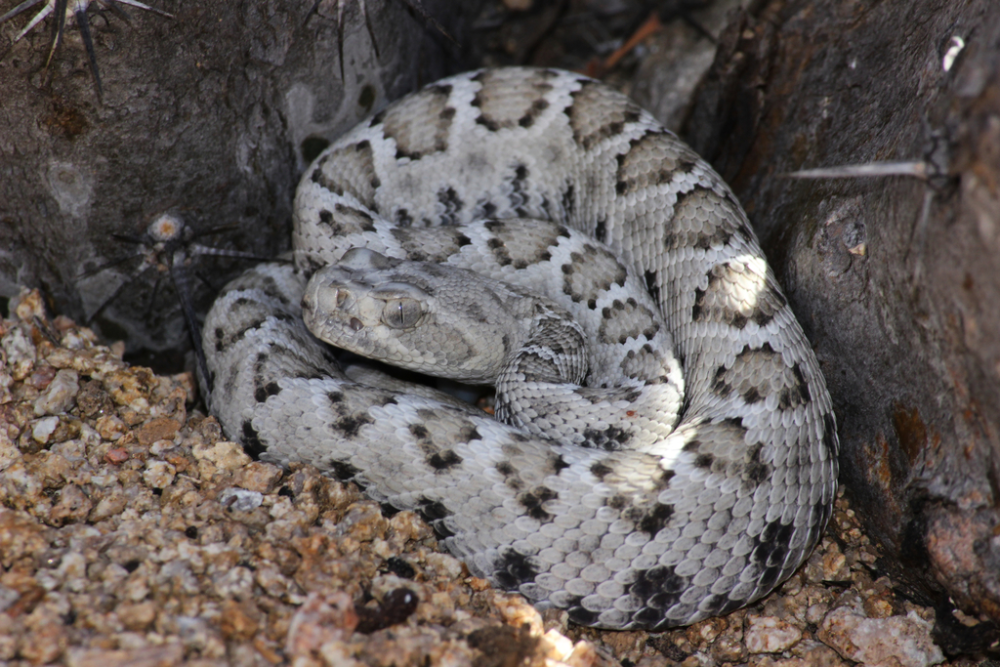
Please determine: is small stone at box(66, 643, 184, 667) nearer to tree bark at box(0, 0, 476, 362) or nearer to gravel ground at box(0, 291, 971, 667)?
gravel ground at box(0, 291, 971, 667)

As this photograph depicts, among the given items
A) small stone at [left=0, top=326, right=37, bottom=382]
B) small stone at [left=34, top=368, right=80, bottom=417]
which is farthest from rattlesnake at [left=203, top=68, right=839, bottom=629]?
small stone at [left=0, top=326, right=37, bottom=382]

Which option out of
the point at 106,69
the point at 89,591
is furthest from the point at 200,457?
the point at 106,69

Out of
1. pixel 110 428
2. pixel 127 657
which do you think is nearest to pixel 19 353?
pixel 110 428

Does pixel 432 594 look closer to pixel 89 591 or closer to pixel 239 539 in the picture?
pixel 239 539

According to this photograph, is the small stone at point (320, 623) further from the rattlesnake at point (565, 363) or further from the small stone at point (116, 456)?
the small stone at point (116, 456)

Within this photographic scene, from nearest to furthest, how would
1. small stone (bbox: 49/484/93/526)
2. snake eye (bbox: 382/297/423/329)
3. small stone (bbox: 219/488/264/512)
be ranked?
small stone (bbox: 49/484/93/526) → small stone (bbox: 219/488/264/512) → snake eye (bbox: 382/297/423/329)
